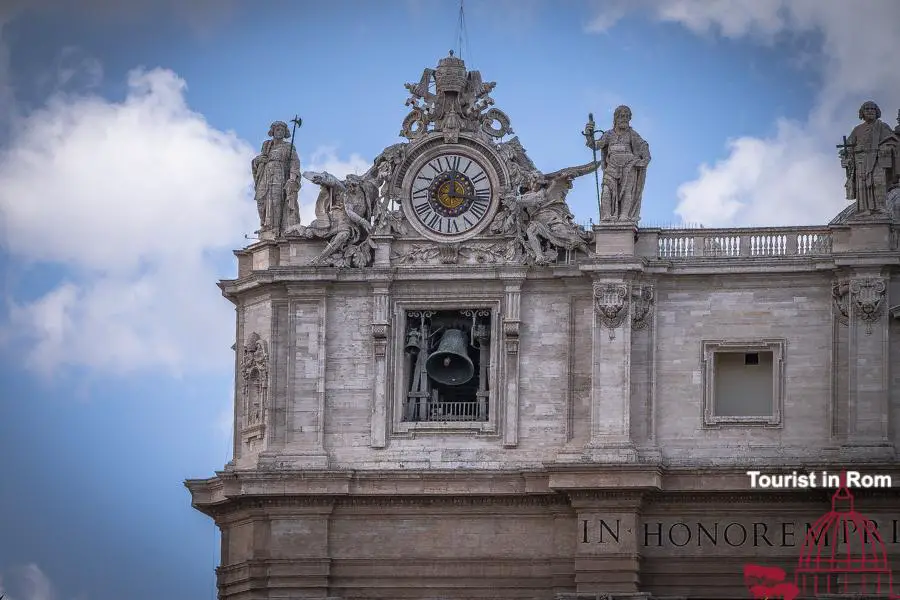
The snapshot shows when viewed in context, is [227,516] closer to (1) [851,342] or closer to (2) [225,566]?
(2) [225,566]

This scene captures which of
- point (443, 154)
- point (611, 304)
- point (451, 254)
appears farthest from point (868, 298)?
point (443, 154)

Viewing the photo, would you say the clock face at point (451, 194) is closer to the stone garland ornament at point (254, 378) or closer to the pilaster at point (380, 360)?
the pilaster at point (380, 360)

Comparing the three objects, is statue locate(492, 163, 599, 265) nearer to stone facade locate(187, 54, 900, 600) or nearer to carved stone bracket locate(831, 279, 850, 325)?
stone facade locate(187, 54, 900, 600)

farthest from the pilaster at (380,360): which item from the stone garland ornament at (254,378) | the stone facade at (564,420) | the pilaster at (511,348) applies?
the pilaster at (511,348)

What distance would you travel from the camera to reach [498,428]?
221ft

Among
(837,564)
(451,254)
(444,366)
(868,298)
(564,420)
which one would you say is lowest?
(837,564)

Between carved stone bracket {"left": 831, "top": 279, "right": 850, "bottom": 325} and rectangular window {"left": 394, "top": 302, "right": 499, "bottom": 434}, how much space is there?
6064 mm

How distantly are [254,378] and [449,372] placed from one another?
3548 mm

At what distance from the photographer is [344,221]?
6831 cm

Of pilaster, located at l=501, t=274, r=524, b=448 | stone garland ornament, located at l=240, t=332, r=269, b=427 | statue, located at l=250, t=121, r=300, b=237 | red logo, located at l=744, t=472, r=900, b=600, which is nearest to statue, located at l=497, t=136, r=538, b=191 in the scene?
pilaster, located at l=501, t=274, r=524, b=448

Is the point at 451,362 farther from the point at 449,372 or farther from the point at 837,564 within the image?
the point at 837,564

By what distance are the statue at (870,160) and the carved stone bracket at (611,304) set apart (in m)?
4.42

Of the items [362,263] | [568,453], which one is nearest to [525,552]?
[568,453]

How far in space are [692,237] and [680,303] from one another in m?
1.21
